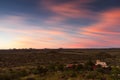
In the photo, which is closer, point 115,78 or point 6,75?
point 115,78

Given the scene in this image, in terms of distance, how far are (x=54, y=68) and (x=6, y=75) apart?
9.07 meters

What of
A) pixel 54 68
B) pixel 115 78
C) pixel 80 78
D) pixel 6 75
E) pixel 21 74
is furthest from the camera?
pixel 54 68

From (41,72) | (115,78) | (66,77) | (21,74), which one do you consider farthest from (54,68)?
(115,78)

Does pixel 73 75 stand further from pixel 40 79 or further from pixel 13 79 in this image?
pixel 13 79

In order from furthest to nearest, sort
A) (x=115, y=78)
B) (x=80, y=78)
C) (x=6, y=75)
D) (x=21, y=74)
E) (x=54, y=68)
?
(x=54, y=68)
(x=21, y=74)
(x=6, y=75)
(x=80, y=78)
(x=115, y=78)

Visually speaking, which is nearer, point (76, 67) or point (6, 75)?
point (6, 75)

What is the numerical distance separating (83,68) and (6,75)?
508 inches

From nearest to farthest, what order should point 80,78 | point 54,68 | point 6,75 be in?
point 80,78
point 6,75
point 54,68

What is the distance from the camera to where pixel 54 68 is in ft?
135

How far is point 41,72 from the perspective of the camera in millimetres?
38312

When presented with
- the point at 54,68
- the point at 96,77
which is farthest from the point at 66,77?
the point at 54,68

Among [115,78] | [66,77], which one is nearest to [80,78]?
[66,77]

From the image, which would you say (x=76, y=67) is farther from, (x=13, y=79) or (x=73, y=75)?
(x=13, y=79)

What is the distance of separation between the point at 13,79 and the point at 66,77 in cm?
661
